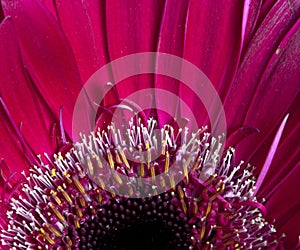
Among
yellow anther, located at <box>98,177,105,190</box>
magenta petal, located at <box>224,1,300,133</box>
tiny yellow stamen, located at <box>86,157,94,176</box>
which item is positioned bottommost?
yellow anther, located at <box>98,177,105,190</box>

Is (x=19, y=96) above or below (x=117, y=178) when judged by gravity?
above

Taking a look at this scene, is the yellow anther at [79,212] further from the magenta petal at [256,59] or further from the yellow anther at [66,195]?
the magenta petal at [256,59]

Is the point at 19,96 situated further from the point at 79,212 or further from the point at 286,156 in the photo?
the point at 286,156

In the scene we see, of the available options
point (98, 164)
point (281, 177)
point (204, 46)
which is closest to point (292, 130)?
point (281, 177)

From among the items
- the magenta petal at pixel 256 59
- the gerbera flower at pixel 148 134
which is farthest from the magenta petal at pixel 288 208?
the magenta petal at pixel 256 59

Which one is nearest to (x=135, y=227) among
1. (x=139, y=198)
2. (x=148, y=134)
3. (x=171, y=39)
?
(x=139, y=198)

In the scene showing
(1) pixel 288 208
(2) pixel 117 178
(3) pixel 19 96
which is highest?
(3) pixel 19 96

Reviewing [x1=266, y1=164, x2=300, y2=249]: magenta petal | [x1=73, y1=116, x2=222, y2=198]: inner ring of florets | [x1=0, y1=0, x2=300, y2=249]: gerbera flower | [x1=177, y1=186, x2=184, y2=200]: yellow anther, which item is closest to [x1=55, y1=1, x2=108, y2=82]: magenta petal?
[x1=0, y1=0, x2=300, y2=249]: gerbera flower

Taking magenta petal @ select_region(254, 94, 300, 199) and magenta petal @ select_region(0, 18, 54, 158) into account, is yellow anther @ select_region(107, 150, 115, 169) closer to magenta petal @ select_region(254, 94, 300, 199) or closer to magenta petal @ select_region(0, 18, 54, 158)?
magenta petal @ select_region(0, 18, 54, 158)
